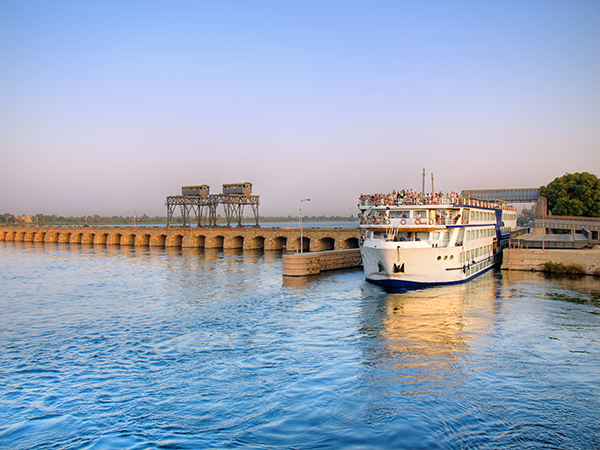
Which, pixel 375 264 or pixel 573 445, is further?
pixel 375 264

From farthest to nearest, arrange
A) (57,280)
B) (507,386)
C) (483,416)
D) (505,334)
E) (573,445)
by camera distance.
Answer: (57,280) → (505,334) → (507,386) → (483,416) → (573,445)

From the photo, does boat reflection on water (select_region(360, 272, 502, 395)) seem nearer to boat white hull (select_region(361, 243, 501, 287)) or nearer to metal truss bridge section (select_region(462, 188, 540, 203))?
boat white hull (select_region(361, 243, 501, 287))

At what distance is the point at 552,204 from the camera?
101750mm

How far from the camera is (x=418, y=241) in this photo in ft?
129

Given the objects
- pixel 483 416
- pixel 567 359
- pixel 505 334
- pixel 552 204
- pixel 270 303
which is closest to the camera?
pixel 483 416

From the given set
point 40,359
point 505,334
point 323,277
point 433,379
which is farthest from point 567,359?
point 323,277

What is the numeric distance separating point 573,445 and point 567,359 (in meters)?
9.29

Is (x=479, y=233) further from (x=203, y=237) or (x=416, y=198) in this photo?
(x=203, y=237)

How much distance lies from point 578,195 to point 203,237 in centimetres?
8615

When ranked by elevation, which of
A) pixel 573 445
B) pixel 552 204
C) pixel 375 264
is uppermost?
pixel 552 204

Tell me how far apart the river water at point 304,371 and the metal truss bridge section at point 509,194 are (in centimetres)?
10290

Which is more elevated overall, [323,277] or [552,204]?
[552,204]

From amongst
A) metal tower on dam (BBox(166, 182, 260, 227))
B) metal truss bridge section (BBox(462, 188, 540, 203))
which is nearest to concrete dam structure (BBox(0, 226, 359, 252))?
metal tower on dam (BBox(166, 182, 260, 227))

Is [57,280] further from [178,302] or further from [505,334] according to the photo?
[505,334]
